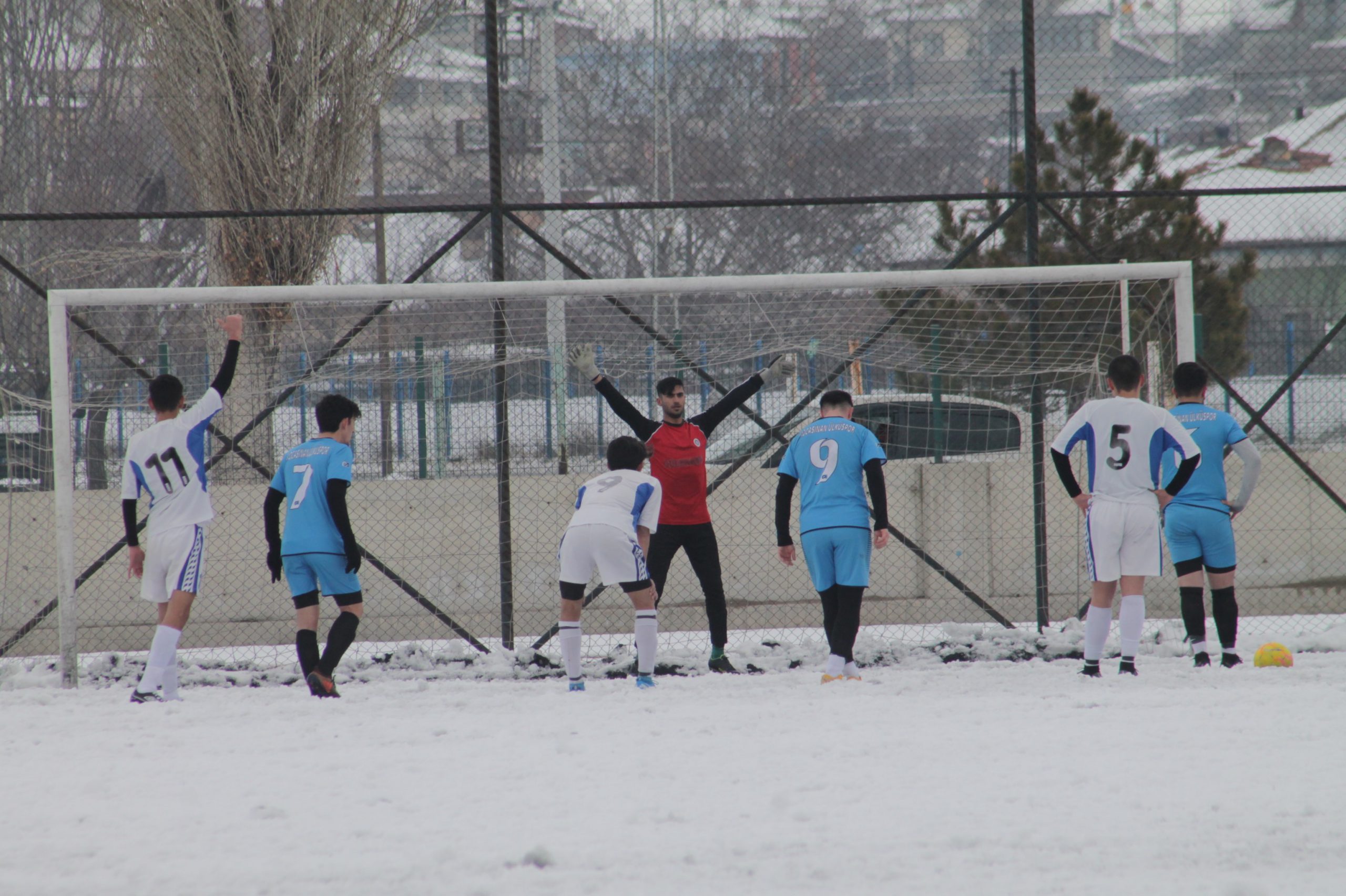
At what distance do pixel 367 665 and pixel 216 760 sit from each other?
2590mm

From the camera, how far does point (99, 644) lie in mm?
7887

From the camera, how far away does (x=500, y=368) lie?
302 inches

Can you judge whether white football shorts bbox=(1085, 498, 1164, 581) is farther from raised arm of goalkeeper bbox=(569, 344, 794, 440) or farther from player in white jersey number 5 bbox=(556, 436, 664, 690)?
player in white jersey number 5 bbox=(556, 436, 664, 690)

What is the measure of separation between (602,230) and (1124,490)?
11.7m

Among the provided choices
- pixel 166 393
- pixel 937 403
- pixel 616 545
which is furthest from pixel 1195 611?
pixel 166 393

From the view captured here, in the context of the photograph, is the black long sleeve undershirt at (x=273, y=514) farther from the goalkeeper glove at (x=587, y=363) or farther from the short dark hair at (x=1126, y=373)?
the short dark hair at (x=1126, y=373)

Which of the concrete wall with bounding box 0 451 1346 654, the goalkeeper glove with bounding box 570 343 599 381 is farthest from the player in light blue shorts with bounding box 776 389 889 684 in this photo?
the concrete wall with bounding box 0 451 1346 654

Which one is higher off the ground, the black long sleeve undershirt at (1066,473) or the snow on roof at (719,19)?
the snow on roof at (719,19)

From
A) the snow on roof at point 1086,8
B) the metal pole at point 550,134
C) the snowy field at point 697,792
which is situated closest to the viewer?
the snowy field at point 697,792

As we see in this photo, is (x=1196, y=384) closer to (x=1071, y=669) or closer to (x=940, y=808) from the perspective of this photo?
(x=1071, y=669)

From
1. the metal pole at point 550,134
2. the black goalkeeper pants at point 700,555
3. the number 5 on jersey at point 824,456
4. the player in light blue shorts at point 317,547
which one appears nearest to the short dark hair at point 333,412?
the player in light blue shorts at point 317,547

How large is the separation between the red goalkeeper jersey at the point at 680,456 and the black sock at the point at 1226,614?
2.80 meters

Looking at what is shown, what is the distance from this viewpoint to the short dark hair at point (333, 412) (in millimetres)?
6078

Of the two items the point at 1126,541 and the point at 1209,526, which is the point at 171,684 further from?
the point at 1209,526
